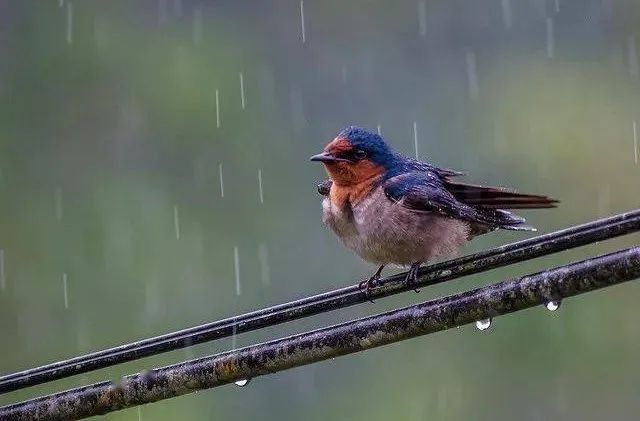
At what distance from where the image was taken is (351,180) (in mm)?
4973

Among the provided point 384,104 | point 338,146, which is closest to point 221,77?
point 384,104

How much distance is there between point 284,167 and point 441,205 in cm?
1077

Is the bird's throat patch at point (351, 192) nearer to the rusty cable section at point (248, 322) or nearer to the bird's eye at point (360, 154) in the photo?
the bird's eye at point (360, 154)

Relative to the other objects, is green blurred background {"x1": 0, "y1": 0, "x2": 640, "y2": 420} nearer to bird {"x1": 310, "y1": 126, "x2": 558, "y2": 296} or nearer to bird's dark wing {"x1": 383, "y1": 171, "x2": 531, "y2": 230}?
bird {"x1": 310, "y1": 126, "x2": 558, "y2": 296}

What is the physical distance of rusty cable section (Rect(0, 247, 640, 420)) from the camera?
9.69ft

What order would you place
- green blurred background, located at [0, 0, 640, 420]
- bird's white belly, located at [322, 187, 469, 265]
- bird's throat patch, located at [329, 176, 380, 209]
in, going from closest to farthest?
bird's white belly, located at [322, 187, 469, 265] → bird's throat patch, located at [329, 176, 380, 209] → green blurred background, located at [0, 0, 640, 420]

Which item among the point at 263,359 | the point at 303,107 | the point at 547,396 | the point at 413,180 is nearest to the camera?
the point at 263,359

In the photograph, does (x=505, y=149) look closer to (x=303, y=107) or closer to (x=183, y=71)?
(x=303, y=107)

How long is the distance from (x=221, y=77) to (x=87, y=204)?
3.21 m

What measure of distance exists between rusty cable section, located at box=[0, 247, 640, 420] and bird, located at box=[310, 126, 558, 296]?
1491mm

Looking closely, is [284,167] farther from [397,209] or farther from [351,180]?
[397,209]

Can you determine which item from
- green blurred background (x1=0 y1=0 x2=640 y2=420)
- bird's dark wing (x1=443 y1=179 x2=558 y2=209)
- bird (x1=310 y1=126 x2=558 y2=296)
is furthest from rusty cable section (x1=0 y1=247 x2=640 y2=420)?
green blurred background (x1=0 y1=0 x2=640 y2=420)

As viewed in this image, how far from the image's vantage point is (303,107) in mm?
16547

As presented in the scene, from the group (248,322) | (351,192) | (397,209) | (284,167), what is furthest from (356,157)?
(284,167)
